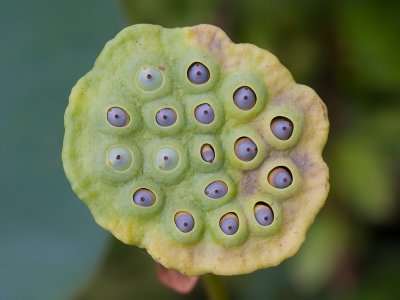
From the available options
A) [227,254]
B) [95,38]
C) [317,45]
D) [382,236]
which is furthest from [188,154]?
[382,236]

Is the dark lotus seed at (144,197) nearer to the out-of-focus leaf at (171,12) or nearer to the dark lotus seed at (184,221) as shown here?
the dark lotus seed at (184,221)

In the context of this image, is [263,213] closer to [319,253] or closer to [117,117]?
[117,117]

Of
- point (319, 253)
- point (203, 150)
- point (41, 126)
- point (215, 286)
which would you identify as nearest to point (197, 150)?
point (203, 150)

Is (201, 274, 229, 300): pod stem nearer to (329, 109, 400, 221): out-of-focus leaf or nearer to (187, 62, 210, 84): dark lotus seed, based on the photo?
(187, 62, 210, 84): dark lotus seed

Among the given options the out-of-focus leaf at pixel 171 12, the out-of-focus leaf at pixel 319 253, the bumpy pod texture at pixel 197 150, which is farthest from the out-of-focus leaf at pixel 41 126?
the out-of-focus leaf at pixel 319 253

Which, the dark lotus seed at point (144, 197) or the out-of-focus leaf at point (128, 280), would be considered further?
the out-of-focus leaf at point (128, 280)

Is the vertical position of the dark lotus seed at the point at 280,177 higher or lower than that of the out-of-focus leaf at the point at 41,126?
higher

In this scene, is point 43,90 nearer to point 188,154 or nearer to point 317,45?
point 188,154
